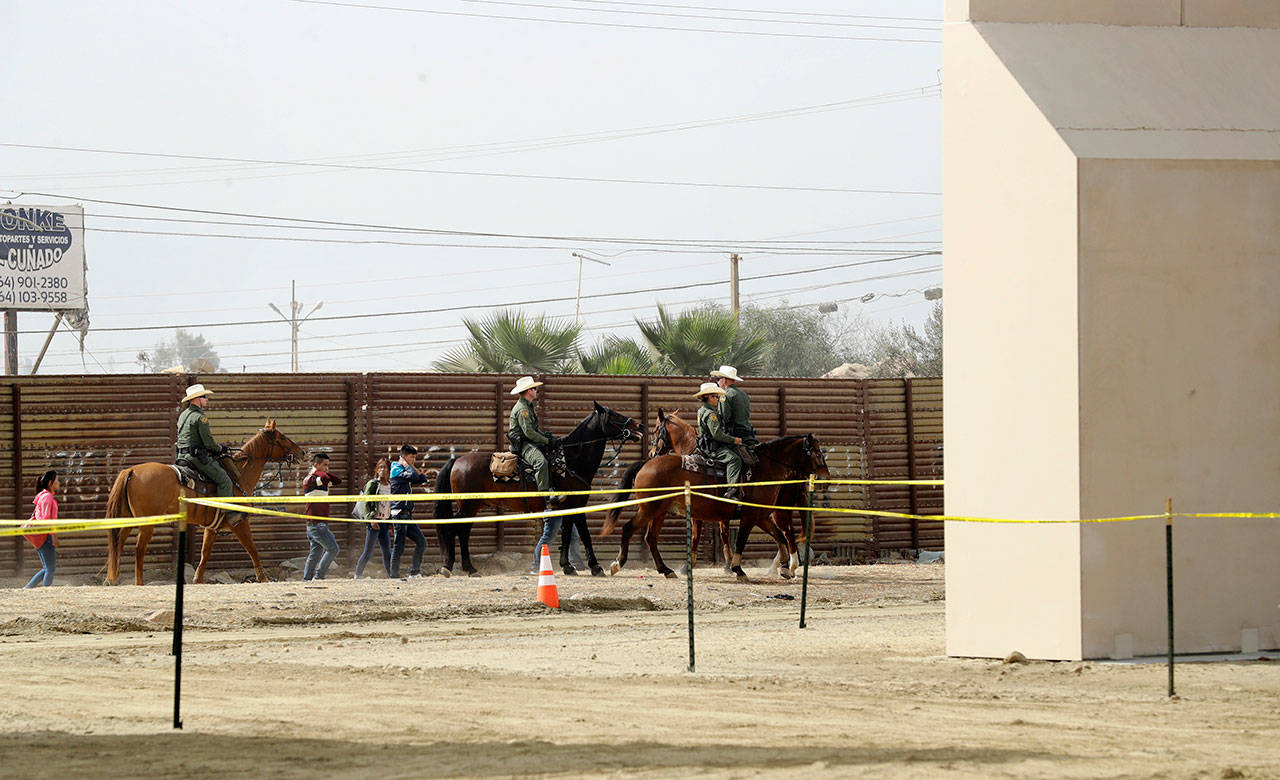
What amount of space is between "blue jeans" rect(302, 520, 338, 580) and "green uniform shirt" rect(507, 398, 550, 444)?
2.79 meters

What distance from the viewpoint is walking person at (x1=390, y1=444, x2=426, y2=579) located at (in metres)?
21.0

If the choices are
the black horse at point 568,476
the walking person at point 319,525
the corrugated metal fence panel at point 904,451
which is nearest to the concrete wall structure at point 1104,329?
the black horse at point 568,476

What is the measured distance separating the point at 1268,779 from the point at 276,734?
4887 millimetres

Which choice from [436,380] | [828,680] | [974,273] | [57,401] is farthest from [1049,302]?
[57,401]

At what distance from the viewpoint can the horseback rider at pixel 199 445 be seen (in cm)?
1933

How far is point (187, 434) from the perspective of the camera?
760 inches

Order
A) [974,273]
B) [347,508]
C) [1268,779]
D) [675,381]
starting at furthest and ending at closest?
[675,381] < [347,508] < [974,273] < [1268,779]

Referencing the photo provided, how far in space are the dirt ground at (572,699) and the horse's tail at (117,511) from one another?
336 cm

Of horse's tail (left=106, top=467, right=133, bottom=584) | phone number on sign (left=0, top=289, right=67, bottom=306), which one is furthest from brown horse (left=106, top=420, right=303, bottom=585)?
phone number on sign (left=0, top=289, right=67, bottom=306)

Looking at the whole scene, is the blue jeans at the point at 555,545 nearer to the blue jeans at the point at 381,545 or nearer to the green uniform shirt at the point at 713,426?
the blue jeans at the point at 381,545

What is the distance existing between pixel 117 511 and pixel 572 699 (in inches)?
457

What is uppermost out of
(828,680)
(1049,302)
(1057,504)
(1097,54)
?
(1097,54)

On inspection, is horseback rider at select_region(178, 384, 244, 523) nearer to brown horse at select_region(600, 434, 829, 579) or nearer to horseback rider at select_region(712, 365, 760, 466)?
brown horse at select_region(600, 434, 829, 579)

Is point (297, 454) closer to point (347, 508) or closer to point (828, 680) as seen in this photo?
point (347, 508)
